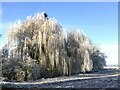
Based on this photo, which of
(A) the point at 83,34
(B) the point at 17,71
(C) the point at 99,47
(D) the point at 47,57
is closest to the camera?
(B) the point at 17,71

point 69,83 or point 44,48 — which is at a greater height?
point 44,48

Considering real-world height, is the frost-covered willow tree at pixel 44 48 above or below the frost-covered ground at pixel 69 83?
above

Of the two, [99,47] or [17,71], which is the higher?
[99,47]

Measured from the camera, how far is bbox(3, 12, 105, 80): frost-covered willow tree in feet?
35.1

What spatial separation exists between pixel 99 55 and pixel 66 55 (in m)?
2.94

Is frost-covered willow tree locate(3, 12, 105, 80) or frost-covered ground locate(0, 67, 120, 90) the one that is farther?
Answer: frost-covered willow tree locate(3, 12, 105, 80)

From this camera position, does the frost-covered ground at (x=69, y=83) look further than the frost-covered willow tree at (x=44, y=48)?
No

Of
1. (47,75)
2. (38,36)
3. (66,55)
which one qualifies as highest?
(38,36)

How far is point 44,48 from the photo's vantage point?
10953 millimetres

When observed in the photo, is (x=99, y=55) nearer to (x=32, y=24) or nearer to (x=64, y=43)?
(x=64, y=43)

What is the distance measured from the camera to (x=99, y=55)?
13.7 m

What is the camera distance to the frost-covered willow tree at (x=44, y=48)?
10.7 metres

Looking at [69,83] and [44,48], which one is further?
[44,48]

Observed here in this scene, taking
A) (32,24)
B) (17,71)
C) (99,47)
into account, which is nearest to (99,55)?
(99,47)
